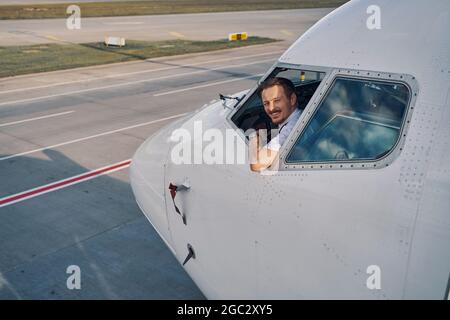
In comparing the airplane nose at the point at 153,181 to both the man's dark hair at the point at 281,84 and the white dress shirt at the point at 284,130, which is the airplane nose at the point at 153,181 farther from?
the white dress shirt at the point at 284,130

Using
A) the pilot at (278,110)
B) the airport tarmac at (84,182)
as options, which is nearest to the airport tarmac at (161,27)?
the airport tarmac at (84,182)

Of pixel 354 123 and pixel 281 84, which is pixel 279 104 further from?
pixel 354 123

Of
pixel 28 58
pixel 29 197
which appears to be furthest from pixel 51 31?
pixel 29 197

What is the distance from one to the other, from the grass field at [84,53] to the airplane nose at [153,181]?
21086 mm

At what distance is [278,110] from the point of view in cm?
552

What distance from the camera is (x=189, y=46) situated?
3575 centimetres

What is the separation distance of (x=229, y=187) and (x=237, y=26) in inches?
1803

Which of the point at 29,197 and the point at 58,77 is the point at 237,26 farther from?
the point at 29,197

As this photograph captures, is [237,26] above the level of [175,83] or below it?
above

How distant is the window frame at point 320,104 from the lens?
433 cm

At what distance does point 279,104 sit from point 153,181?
7.07 feet

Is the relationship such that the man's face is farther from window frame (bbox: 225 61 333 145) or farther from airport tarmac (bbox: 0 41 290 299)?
airport tarmac (bbox: 0 41 290 299)
